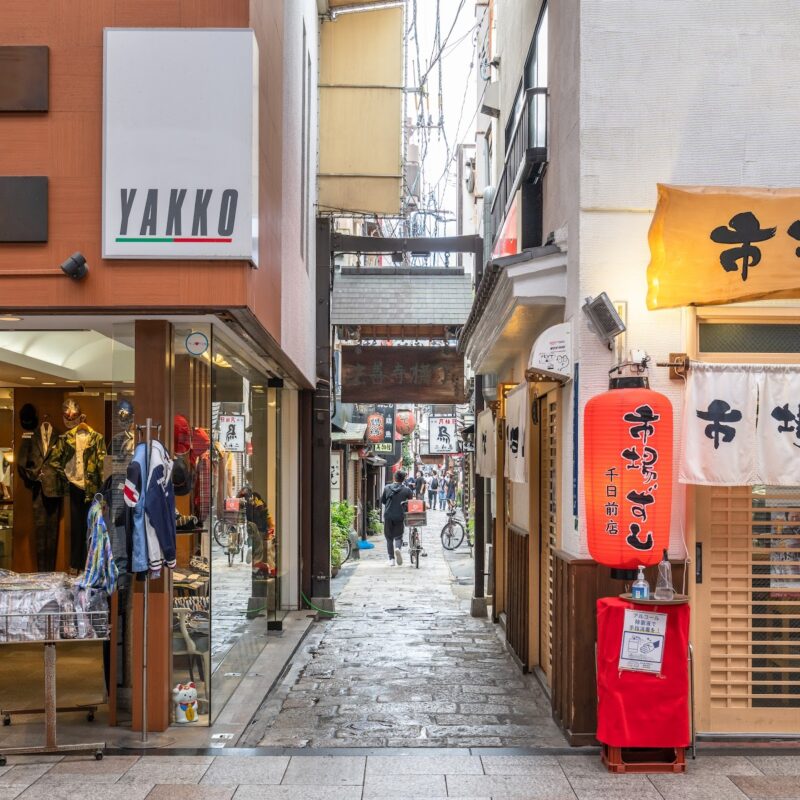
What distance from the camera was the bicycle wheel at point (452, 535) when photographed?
1121 inches

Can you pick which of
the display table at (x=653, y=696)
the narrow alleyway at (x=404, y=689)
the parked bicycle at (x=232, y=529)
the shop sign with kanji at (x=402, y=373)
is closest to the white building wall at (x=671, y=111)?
the display table at (x=653, y=696)

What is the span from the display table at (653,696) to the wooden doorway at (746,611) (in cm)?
73

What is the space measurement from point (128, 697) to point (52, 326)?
339cm

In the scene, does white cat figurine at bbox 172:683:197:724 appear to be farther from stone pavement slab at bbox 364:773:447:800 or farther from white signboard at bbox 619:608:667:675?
white signboard at bbox 619:608:667:675

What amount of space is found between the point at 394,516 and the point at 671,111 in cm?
1727

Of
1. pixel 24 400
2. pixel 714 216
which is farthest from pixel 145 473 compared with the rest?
pixel 24 400

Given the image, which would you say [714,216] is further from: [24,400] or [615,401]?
[24,400]

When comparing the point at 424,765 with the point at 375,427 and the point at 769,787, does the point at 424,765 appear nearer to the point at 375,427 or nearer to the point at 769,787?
the point at 769,787

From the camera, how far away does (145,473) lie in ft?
24.9

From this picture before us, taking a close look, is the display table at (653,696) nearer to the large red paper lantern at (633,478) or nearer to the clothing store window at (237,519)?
the large red paper lantern at (633,478)

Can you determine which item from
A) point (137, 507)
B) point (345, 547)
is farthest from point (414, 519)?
point (137, 507)

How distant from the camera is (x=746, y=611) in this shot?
7.87 metres

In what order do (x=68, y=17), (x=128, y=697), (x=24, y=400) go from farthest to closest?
(x=24, y=400) < (x=128, y=697) < (x=68, y=17)

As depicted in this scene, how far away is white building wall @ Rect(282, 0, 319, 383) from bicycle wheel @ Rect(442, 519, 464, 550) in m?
14.0
